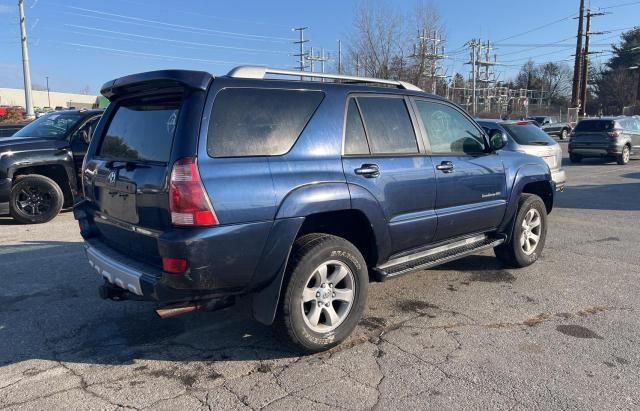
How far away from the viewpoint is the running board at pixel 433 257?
4.22 metres

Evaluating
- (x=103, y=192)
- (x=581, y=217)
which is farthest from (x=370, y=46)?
(x=103, y=192)

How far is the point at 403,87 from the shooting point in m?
4.77

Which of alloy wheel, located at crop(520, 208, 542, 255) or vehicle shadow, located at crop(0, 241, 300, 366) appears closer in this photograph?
vehicle shadow, located at crop(0, 241, 300, 366)

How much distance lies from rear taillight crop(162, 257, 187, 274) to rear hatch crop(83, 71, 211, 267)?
200mm

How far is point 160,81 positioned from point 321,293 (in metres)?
1.82

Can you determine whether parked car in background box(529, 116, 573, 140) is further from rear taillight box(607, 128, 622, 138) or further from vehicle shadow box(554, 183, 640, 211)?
vehicle shadow box(554, 183, 640, 211)

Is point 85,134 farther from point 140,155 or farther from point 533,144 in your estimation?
point 533,144

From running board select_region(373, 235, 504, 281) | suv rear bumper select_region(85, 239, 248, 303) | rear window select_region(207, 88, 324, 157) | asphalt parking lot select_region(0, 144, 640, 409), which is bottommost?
asphalt parking lot select_region(0, 144, 640, 409)

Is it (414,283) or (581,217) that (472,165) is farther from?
(581,217)

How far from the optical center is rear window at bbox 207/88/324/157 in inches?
131

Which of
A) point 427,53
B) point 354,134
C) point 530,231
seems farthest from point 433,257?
point 427,53

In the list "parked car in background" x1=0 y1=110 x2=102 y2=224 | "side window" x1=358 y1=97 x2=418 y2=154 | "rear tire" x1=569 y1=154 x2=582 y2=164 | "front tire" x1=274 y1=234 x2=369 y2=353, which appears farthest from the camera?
"rear tire" x1=569 y1=154 x2=582 y2=164

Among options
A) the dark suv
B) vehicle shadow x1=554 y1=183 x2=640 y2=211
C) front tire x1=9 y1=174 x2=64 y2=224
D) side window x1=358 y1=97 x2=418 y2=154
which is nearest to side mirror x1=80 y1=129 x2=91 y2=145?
front tire x1=9 y1=174 x2=64 y2=224

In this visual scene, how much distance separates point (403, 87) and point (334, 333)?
2.33m
